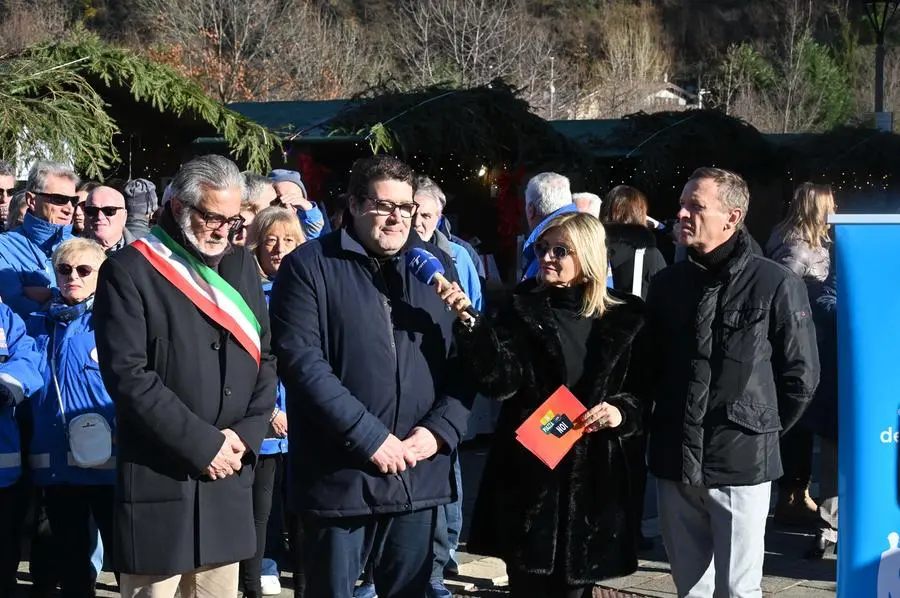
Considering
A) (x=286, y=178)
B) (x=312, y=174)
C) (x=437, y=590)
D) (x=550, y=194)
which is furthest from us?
(x=312, y=174)

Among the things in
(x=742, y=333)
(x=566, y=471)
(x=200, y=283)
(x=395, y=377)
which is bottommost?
(x=566, y=471)

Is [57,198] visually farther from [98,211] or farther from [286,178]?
[286,178]

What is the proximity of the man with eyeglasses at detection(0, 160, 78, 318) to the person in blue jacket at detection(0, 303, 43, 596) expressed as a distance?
1.67ft

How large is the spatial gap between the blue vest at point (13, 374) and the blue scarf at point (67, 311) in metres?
0.13

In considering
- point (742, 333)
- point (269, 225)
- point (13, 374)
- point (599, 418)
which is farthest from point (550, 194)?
point (13, 374)

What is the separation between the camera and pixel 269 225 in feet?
19.1

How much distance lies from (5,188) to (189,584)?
3.37 meters

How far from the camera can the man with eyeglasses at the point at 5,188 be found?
6.82 m

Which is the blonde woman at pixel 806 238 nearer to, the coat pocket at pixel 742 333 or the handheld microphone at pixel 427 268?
the coat pocket at pixel 742 333

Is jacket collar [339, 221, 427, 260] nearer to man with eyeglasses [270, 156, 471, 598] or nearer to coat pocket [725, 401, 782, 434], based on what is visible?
man with eyeglasses [270, 156, 471, 598]

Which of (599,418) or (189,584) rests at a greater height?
(599,418)

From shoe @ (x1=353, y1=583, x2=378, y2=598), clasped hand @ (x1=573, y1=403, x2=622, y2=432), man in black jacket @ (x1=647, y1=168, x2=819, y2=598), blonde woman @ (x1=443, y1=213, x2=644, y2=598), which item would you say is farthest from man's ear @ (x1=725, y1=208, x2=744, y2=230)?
shoe @ (x1=353, y1=583, x2=378, y2=598)

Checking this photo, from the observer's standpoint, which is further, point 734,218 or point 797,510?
point 797,510

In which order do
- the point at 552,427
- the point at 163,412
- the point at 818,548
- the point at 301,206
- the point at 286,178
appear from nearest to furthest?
1. the point at 163,412
2. the point at 552,427
3. the point at 818,548
4. the point at 301,206
5. the point at 286,178
